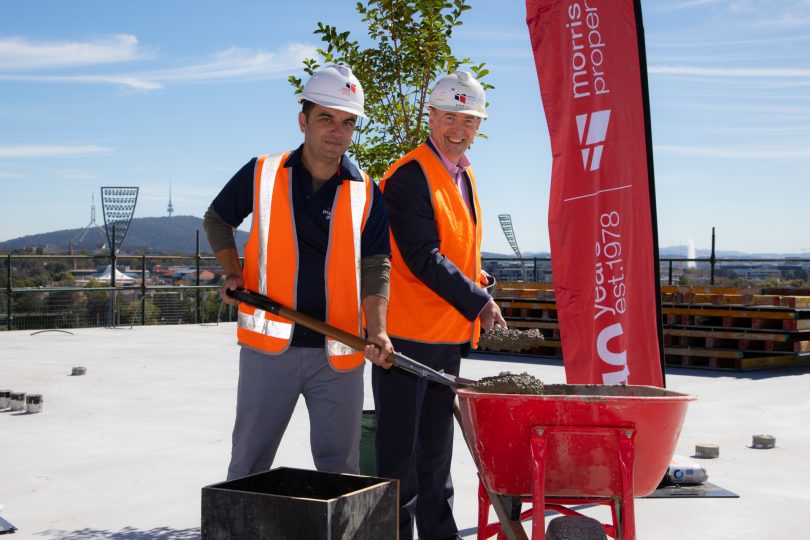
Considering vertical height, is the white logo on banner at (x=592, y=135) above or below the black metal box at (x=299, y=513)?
above

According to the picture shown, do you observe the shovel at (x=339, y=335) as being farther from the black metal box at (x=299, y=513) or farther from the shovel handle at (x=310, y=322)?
the black metal box at (x=299, y=513)

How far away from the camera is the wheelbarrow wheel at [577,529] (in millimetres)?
3215

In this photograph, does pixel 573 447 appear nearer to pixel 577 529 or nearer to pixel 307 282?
pixel 577 529

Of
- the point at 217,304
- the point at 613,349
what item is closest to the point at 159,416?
the point at 613,349

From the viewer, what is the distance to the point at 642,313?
545 cm

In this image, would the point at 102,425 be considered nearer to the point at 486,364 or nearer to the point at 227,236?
the point at 227,236

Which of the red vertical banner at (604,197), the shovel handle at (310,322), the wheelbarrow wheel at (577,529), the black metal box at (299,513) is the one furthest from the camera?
the red vertical banner at (604,197)

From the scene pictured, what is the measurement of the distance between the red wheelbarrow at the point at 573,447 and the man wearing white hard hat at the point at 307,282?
0.65 meters

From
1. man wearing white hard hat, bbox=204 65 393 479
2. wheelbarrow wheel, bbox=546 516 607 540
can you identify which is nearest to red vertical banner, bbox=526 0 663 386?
man wearing white hard hat, bbox=204 65 393 479

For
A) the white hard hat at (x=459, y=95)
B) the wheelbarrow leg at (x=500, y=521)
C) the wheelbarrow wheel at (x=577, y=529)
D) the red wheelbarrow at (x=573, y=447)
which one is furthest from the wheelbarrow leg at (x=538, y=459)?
the white hard hat at (x=459, y=95)

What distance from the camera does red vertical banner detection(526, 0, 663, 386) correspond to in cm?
536

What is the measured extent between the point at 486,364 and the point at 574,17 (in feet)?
25.2

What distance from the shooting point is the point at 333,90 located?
3729 millimetres

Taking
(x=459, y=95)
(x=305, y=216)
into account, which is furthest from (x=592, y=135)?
(x=305, y=216)
